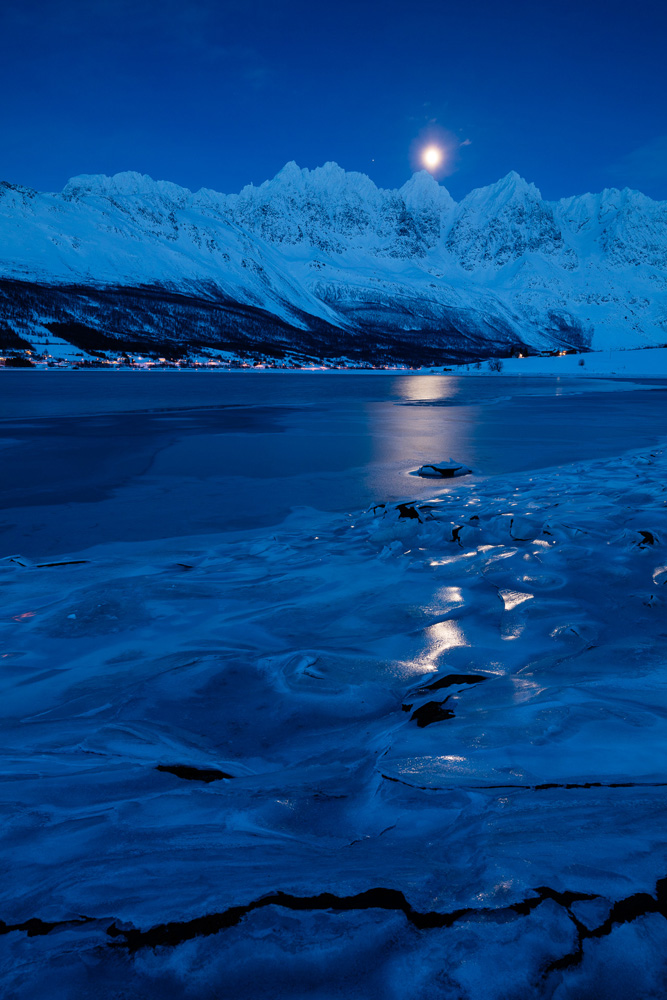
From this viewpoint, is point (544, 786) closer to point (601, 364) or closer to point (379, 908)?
point (379, 908)

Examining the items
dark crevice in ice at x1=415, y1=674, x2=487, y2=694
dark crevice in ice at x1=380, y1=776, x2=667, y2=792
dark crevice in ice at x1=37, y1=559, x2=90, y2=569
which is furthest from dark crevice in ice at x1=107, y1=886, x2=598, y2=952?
dark crevice in ice at x1=37, y1=559, x2=90, y2=569

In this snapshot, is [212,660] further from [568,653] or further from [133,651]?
[568,653]

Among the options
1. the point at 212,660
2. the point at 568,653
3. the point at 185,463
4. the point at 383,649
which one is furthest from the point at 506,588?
the point at 185,463

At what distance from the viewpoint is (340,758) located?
7.58 ft

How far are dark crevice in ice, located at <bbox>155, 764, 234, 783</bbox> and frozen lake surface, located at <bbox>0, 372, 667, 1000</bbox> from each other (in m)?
0.02

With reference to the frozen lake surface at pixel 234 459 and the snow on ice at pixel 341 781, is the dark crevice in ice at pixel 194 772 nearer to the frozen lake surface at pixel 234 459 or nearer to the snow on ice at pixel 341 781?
the snow on ice at pixel 341 781

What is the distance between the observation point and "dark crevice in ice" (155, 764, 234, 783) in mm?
2175

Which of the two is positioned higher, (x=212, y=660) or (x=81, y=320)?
(x=81, y=320)

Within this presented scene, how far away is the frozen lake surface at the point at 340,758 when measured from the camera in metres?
1.27

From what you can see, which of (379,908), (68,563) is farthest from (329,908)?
(68,563)

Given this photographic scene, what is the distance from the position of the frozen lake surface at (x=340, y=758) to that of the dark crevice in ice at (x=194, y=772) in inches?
0.8

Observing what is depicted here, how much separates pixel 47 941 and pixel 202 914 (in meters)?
0.36

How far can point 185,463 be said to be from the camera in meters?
11.3

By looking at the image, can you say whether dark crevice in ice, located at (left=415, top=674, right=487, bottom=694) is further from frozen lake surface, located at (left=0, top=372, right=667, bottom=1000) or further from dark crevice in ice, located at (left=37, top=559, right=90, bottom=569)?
dark crevice in ice, located at (left=37, top=559, right=90, bottom=569)
